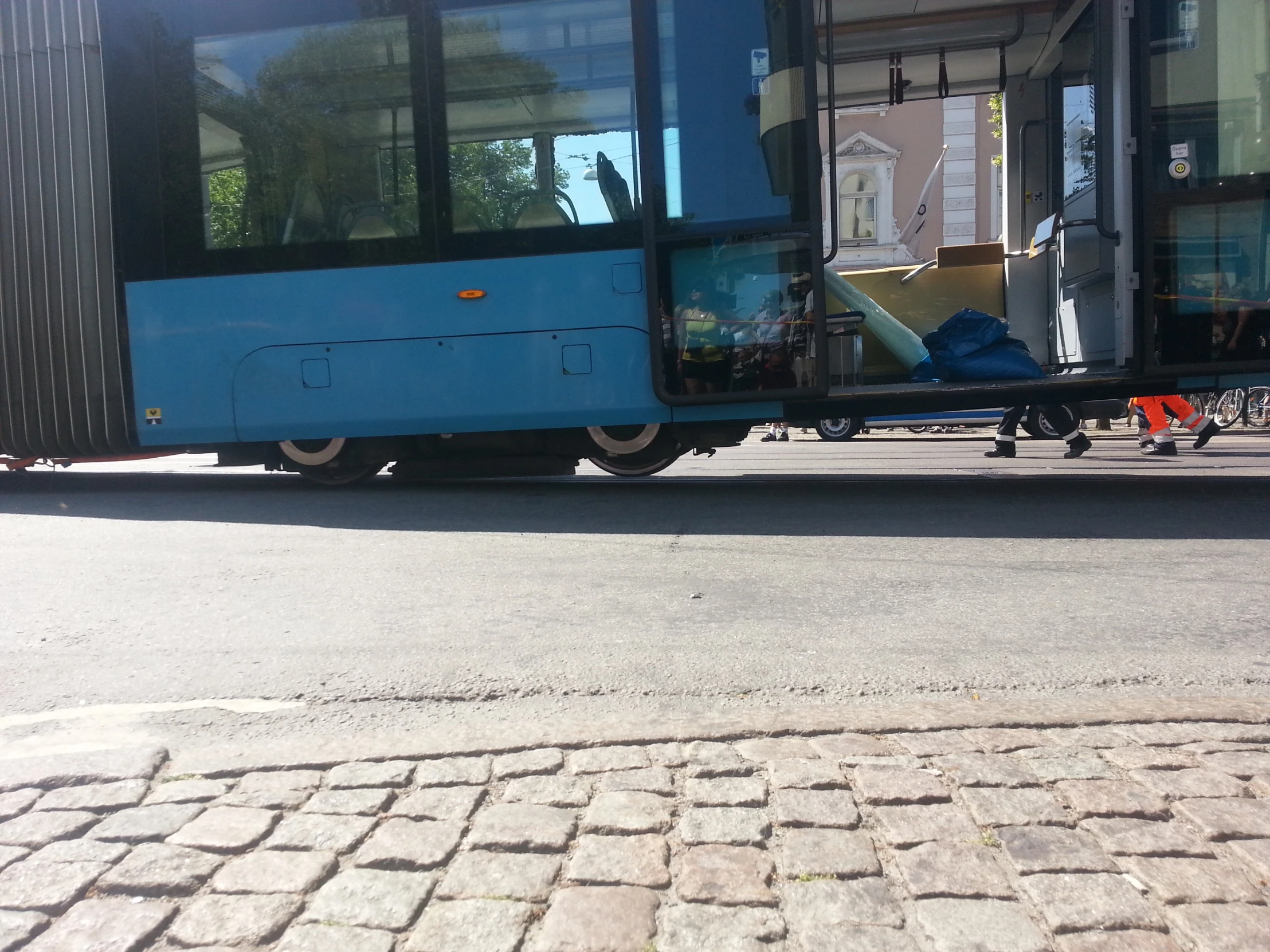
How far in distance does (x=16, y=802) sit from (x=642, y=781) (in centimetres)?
148

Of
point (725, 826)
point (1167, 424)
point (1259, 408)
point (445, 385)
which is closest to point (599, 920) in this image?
point (725, 826)

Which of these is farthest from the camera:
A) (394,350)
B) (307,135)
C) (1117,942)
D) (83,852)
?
(307,135)

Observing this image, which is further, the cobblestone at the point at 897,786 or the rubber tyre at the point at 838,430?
the rubber tyre at the point at 838,430

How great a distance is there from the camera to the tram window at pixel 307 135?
23.7ft

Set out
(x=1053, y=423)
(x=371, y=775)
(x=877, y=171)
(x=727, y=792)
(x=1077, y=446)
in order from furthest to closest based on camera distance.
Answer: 1. (x=877, y=171)
2. (x=1077, y=446)
3. (x=1053, y=423)
4. (x=371, y=775)
5. (x=727, y=792)

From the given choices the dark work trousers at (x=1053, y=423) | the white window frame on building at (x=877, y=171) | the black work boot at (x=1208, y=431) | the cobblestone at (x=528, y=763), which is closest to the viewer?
the cobblestone at (x=528, y=763)

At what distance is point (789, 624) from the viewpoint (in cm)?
406

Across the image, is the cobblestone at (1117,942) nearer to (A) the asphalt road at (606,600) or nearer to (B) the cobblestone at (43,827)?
(A) the asphalt road at (606,600)

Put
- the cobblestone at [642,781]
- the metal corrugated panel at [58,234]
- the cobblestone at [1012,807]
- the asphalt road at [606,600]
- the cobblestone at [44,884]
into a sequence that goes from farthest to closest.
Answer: the metal corrugated panel at [58,234] → the asphalt road at [606,600] → the cobblestone at [642,781] → the cobblestone at [1012,807] → the cobblestone at [44,884]

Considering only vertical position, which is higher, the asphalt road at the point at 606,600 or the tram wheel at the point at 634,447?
the tram wheel at the point at 634,447

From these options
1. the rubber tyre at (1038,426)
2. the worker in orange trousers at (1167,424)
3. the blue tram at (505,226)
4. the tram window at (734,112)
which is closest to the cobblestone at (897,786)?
the blue tram at (505,226)

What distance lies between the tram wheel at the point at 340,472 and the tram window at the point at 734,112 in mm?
3043

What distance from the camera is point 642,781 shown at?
257 centimetres

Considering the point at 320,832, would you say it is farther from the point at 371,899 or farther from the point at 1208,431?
the point at 1208,431
